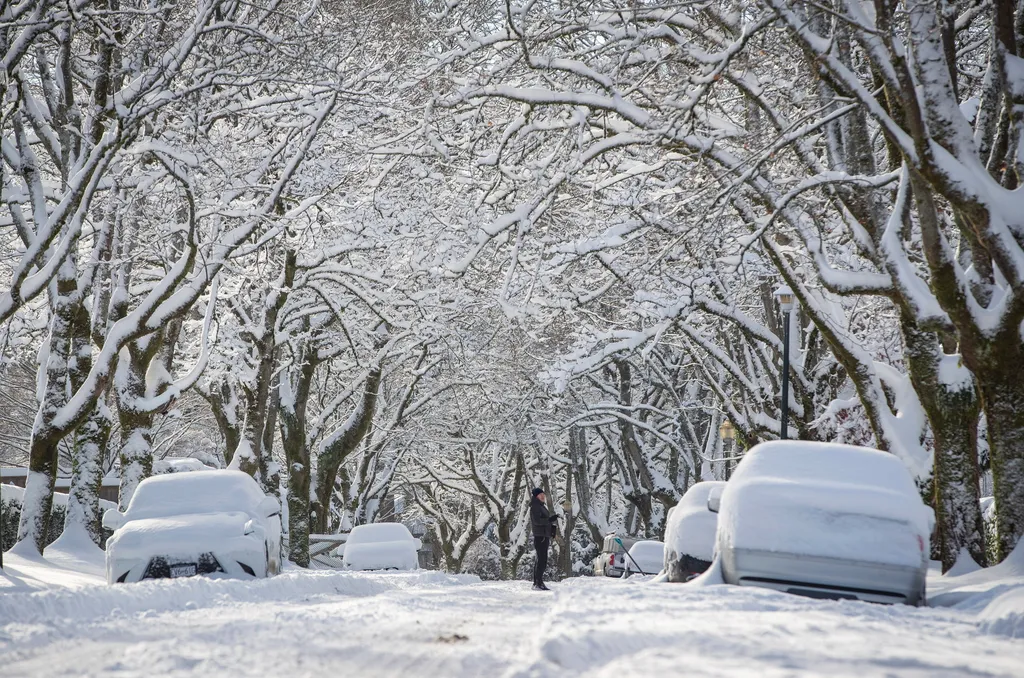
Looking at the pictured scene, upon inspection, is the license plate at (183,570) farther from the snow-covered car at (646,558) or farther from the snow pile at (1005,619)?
the snow-covered car at (646,558)

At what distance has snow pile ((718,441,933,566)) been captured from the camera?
388 inches

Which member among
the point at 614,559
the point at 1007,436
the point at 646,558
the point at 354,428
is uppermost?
the point at 354,428

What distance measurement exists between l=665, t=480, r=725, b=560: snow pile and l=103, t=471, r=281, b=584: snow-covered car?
5.27m

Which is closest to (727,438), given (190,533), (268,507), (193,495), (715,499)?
(268,507)

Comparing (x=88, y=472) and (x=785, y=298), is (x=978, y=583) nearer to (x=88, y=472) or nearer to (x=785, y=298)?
(x=785, y=298)

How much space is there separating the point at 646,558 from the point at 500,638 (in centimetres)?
1979

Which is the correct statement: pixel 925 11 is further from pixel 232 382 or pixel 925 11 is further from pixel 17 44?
pixel 232 382

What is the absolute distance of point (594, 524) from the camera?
36.9 metres

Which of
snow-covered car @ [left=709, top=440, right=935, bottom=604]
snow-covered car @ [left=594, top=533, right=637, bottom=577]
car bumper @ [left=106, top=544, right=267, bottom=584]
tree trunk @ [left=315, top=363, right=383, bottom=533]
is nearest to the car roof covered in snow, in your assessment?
snow-covered car @ [left=709, top=440, right=935, bottom=604]

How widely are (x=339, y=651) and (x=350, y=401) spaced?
117 ft

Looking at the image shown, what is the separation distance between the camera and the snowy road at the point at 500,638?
5.31 metres

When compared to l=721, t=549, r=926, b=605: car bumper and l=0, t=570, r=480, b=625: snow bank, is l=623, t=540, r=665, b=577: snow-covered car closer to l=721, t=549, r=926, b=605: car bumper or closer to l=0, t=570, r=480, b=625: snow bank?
l=0, t=570, r=480, b=625: snow bank

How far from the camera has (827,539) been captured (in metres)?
9.87

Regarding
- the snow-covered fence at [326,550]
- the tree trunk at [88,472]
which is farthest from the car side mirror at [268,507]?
the snow-covered fence at [326,550]
